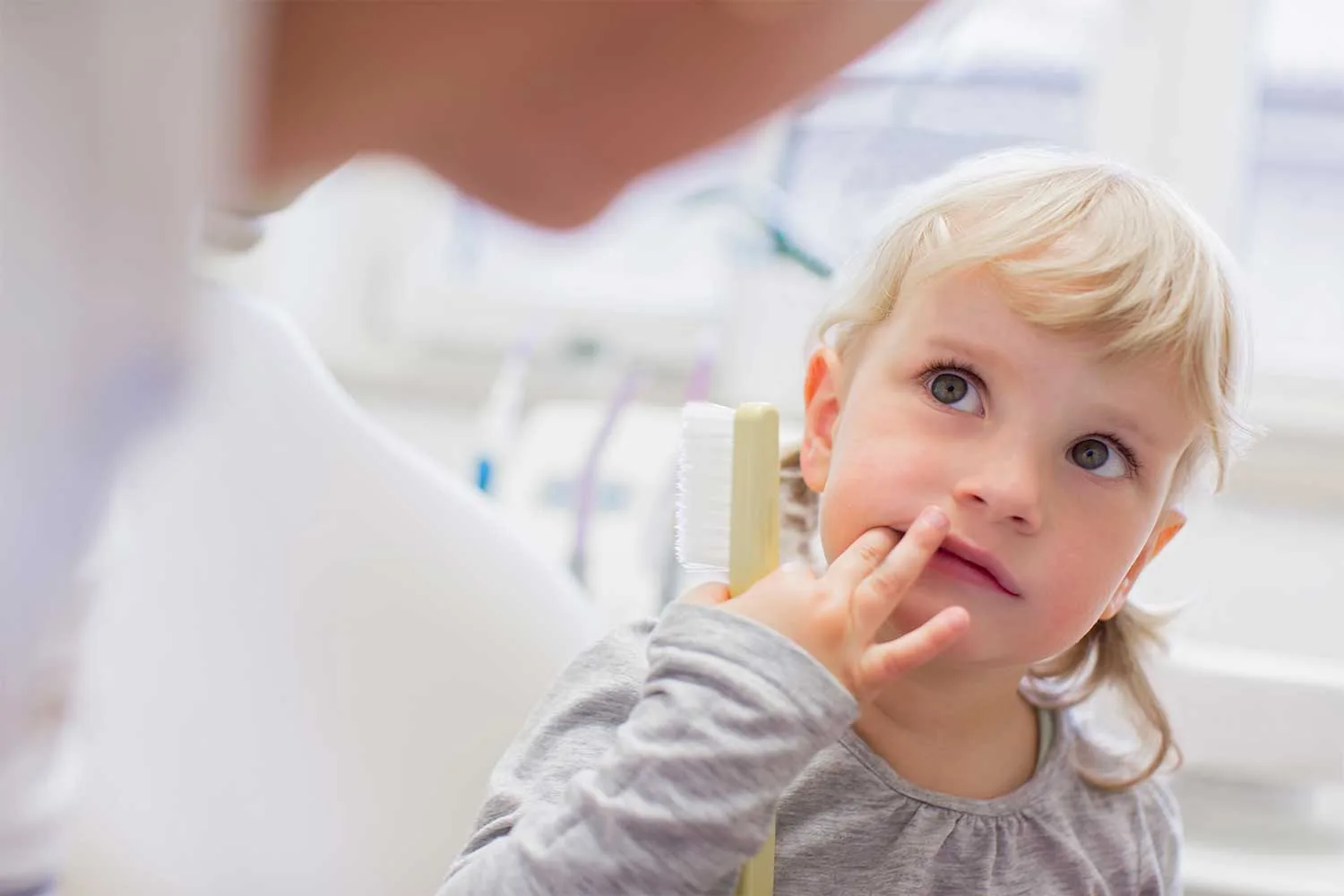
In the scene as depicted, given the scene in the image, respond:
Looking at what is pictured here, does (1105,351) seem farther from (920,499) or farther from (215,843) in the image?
(215,843)

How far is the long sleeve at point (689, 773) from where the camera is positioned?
0.54 m

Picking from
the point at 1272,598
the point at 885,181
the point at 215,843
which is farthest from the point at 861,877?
the point at 885,181

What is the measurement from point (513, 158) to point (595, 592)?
939 millimetres

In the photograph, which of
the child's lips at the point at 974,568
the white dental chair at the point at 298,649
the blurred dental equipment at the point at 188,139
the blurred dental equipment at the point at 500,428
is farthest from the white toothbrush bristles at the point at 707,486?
the blurred dental equipment at the point at 500,428

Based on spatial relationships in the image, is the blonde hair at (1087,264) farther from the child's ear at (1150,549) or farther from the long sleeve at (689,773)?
the long sleeve at (689,773)

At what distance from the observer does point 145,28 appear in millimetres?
197

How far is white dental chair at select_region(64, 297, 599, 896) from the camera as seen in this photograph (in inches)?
28.9

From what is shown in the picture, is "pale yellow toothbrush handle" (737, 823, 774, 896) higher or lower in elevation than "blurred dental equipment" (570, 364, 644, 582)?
higher

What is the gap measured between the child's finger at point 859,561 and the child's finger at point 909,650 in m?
0.03

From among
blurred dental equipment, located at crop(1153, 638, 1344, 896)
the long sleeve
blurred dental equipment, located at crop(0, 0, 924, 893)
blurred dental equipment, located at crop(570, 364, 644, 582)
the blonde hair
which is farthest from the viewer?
blurred dental equipment, located at crop(570, 364, 644, 582)

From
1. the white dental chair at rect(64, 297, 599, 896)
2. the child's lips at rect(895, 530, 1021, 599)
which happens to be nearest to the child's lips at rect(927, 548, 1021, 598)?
the child's lips at rect(895, 530, 1021, 599)

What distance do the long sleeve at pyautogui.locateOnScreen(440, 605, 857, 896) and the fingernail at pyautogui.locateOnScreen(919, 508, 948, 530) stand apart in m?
0.10

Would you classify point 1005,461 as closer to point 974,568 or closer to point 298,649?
point 974,568

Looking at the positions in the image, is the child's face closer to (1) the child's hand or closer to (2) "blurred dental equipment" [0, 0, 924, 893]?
(1) the child's hand
